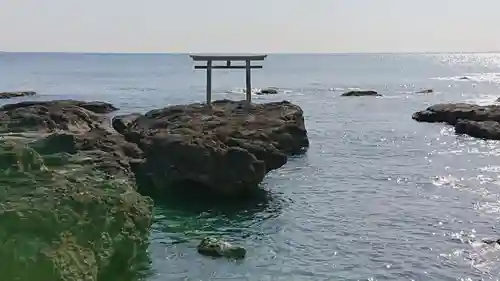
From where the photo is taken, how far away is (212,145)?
99.9 feet

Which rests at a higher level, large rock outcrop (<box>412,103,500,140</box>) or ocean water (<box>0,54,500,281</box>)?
large rock outcrop (<box>412,103,500,140</box>)

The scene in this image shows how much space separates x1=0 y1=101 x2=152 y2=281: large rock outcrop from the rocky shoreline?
0.03 metres

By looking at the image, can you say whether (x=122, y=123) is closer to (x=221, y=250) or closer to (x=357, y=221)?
(x=357, y=221)

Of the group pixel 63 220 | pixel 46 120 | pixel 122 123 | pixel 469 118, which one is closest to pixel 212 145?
pixel 46 120

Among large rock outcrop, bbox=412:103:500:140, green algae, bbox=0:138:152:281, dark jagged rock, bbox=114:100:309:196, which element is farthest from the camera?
large rock outcrop, bbox=412:103:500:140

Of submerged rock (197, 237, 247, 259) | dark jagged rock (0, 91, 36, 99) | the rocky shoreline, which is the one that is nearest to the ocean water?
submerged rock (197, 237, 247, 259)

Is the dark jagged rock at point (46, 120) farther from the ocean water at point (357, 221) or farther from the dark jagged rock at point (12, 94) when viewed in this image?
the dark jagged rock at point (12, 94)

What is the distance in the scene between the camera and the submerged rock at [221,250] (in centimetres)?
2231

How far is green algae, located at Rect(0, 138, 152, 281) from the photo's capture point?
44.4 feet

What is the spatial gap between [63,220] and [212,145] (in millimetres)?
15488

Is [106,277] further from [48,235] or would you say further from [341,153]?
[341,153]

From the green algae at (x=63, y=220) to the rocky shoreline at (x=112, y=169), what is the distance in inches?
1.1

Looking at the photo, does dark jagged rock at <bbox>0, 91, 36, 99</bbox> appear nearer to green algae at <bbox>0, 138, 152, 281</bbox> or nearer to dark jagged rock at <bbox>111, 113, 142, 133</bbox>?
dark jagged rock at <bbox>111, 113, 142, 133</bbox>

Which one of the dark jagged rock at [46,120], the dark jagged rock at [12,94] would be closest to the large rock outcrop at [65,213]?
the dark jagged rock at [46,120]
